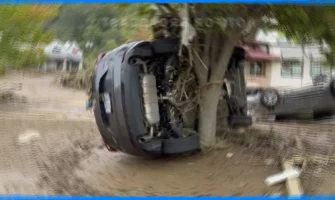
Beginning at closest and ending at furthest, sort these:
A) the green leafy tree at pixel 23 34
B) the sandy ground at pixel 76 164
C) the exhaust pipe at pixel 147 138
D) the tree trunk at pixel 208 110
A: the green leafy tree at pixel 23 34
the sandy ground at pixel 76 164
the exhaust pipe at pixel 147 138
the tree trunk at pixel 208 110

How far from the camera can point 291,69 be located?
1.62m

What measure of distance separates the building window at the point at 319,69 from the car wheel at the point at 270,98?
6.1 inches

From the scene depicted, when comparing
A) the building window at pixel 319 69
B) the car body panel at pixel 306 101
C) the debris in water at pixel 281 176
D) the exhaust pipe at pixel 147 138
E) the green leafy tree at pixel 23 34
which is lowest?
the debris in water at pixel 281 176

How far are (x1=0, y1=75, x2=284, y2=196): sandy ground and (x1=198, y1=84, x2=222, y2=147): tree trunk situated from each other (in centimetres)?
12

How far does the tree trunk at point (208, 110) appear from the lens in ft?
5.91

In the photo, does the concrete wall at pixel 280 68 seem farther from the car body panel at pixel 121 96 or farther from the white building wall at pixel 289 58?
the car body panel at pixel 121 96

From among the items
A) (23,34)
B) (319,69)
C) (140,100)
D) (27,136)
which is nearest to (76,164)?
(27,136)

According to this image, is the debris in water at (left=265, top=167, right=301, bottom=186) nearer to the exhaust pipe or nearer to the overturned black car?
the overturned black car

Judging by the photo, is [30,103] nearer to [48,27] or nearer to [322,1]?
[48,27]

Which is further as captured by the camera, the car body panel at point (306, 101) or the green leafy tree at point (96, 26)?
the car body panel at point (306, 101)

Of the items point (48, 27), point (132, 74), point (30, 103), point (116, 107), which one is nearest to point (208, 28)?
point (132, 74)

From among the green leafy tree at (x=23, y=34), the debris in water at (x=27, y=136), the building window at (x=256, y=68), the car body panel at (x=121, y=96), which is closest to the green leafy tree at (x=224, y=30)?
the building window at (x=256, y=68)

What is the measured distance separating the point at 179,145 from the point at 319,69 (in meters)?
0.59

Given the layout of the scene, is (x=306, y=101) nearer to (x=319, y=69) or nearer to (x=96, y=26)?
(x=319, y=69)
